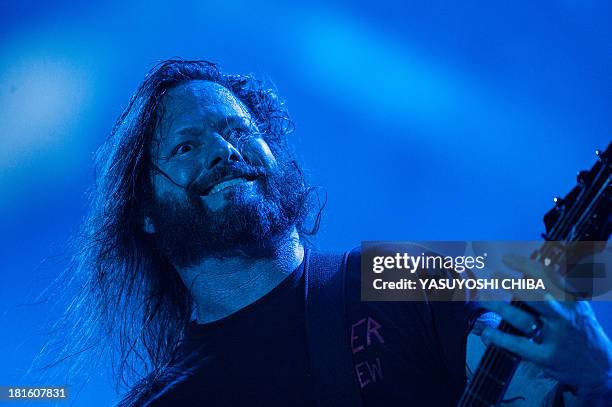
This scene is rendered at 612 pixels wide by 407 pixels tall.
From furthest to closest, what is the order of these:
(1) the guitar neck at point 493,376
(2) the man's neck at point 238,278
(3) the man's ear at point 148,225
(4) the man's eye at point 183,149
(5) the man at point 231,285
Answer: (3) the man's ear at point 148,225
(4) the man's eye at point 183,149
(2) the man's neck at point 238,278
(5) the man at point 231,285
(1) the guitar neck at point 493,376

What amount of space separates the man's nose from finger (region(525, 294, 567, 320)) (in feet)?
3.37

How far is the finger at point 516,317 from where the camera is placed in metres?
1.01

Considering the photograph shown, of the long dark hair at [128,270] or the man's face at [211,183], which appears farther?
the long dark hair at [128,270]

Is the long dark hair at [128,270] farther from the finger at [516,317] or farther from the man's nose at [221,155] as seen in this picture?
the finger at [516,317]

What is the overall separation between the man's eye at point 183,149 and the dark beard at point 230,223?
0.15 m

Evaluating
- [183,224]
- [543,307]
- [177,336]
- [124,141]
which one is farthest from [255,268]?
[543,307]

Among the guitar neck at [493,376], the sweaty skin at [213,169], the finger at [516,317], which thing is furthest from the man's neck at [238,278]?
the finger at [516,317]

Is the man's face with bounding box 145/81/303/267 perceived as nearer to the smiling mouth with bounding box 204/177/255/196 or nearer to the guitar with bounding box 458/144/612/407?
the smiling mouth with bounding box 204/177/255/196

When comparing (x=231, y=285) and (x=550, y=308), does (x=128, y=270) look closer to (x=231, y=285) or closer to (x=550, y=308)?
(x=231, y=285)

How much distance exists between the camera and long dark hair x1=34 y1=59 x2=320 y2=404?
6.98 feet

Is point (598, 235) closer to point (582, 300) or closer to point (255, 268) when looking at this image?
point (582, 300)

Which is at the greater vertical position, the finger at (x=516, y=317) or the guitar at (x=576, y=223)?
the guitar at (x=576, y=223)

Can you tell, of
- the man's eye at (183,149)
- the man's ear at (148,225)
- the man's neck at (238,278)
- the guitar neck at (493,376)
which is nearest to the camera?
the guitar neck at (493,376)

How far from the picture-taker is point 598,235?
101cm
